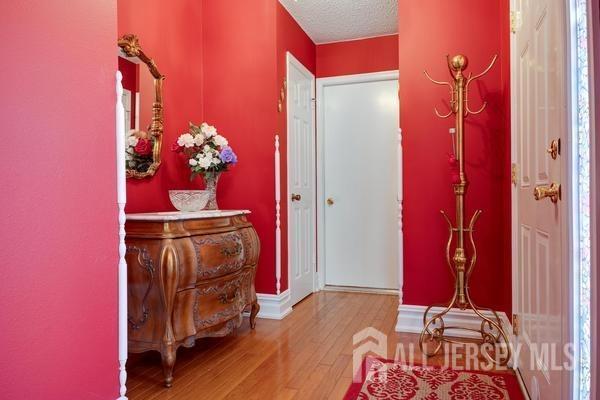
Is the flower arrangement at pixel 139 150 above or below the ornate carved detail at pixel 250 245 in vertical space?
above

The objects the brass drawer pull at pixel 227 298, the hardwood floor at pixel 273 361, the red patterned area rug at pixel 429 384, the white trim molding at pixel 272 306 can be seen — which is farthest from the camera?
the white trim molding at pixel 272 306

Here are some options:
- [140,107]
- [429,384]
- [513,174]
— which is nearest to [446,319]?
[429,384]

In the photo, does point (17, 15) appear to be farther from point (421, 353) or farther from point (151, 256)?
point (421, 353)

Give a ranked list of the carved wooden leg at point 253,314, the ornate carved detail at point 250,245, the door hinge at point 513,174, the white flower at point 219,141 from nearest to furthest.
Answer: the door hinge at point 513,174, the ornate carved detail at point 250,245, the white flower at point 219,141, the carved wooden leg at point 253,314

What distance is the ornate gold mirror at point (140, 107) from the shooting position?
253 cm

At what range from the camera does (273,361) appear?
2424 mm

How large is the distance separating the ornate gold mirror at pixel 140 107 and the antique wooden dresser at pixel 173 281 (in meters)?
0.53

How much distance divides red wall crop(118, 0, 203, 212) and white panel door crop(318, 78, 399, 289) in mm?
1440

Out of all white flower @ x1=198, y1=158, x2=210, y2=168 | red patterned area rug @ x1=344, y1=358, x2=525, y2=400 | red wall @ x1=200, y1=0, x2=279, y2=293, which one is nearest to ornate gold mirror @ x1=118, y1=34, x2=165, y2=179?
white flower @ x1=198, y1=158, x2=210, y2=168

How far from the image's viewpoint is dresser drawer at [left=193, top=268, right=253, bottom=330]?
7.61 feet


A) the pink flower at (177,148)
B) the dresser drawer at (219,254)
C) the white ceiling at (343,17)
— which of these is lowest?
the dresser drawer at (219,254)

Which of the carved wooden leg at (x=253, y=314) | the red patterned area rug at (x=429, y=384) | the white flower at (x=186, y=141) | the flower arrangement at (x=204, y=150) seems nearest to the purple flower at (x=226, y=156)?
the flower arrangement at (x=204, y=150)

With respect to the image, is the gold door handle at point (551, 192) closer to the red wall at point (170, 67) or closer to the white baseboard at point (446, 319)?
the white baseboard at point (446, 319)

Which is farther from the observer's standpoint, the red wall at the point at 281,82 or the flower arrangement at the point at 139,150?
the red wall at the point at 281,82
